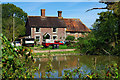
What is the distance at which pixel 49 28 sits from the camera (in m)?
40.0

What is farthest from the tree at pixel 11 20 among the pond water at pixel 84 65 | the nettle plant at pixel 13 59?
the nettle plant at pixel 13 59

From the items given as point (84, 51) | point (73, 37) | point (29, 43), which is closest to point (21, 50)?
point (84, 51)

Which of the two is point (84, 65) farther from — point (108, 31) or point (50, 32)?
point (50, 32)

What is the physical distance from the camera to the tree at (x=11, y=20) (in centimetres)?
3588

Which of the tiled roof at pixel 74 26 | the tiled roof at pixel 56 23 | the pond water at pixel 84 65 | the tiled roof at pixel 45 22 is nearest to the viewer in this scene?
the pond water at pixel 84 65

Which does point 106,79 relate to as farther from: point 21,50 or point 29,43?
point 29,43

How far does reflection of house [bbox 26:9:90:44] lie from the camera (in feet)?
129

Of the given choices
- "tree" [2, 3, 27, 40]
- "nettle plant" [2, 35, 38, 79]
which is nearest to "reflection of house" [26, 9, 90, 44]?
"tree" [2, 3, 27, 40]

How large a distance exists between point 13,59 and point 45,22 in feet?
117

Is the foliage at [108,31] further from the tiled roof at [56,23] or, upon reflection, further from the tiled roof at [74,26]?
the tiled roof at [74,26]

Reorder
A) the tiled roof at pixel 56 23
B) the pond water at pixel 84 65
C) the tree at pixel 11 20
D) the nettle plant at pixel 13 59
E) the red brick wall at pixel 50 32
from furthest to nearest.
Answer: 1. the tiled roof at pixel 56 23
2. the red brick wall at pixel 50 32
3. the tree at pixel 11 20
4. the pond water at pixel 84 65
5. the nettle plant at pixel 13 59

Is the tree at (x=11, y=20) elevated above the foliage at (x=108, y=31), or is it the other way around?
the tree at (x=11, y=20)

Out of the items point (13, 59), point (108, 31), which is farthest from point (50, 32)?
point (13, 59)

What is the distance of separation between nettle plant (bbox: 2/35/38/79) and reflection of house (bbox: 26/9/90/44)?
33570 millimetres
